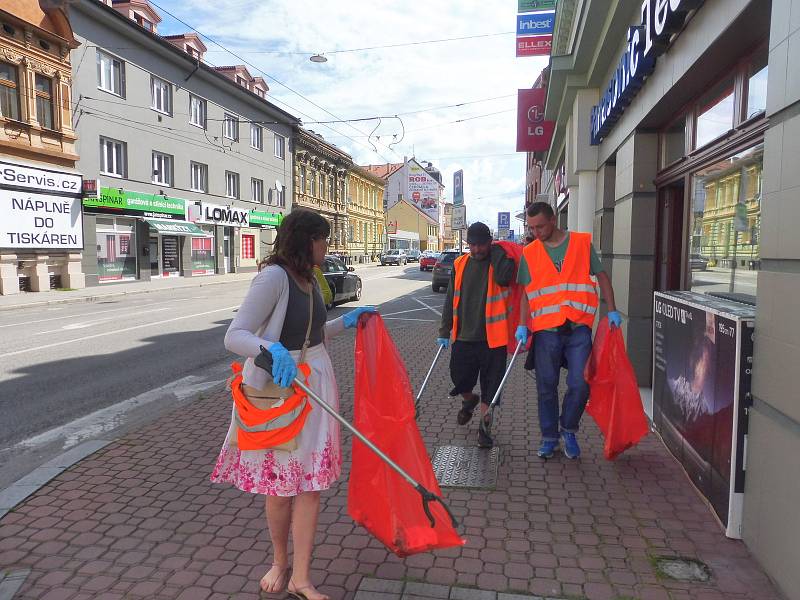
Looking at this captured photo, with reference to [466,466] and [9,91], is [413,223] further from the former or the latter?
[466,466]

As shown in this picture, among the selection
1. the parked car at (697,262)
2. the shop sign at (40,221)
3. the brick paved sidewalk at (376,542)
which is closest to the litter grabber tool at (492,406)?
the brick paved sidewalk at (376,542)

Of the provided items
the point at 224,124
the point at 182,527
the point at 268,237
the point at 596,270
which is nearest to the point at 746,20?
the point at 596,270

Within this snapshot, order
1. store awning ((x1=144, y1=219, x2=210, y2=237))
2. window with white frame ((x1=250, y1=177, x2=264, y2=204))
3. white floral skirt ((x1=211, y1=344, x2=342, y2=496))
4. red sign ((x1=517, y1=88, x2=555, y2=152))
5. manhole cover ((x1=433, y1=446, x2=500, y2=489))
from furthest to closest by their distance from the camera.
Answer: window with white frame ((x1=250, y1=177, x2=264, y2=204)), store awning ((x1=144, y1=219, x2=210, y2=237)), red sign ((x1=517, y1=88, x2=555, y2=152)), manhole cover ((x1=433, y1=446, x2=500, y2=489)), white floral skirt ((x1=211, y1=344, x2=342, y2=496))

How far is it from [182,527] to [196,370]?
198 inches

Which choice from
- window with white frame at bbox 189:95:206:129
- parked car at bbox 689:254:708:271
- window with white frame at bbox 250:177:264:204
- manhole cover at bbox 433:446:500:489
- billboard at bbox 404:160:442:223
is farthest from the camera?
billboard at bbox 404:160:442:223

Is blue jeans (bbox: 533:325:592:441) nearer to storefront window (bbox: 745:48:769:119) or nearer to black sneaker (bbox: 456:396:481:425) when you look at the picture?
black sneaker (bbox: 456:396:481:425)

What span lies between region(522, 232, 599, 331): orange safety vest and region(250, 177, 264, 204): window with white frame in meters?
32.1

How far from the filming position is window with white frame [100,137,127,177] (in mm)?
23438

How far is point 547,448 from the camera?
14.7ft

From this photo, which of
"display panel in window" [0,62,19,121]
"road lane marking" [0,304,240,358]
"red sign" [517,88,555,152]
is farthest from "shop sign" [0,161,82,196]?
"red sign" [517,88,555,152]

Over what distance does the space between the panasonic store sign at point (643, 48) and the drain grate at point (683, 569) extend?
11.6 feet

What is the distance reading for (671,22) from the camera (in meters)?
4.31

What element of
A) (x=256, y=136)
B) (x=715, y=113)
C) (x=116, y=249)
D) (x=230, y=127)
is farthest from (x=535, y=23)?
(x=256, y=136)

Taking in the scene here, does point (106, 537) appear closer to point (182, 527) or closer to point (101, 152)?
point (182, 527)
